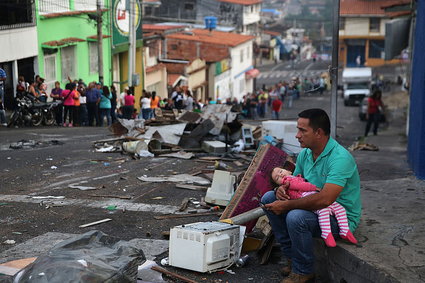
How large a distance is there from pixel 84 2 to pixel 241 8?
138ft

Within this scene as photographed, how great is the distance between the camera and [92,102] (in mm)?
22000

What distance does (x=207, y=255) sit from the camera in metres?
5.81

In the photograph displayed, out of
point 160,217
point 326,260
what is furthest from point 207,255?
point 160,217

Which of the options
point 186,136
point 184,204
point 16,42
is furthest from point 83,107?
point 184,204

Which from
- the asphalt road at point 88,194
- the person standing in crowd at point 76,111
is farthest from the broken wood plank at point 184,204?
the person standing in crowd at point 76,111

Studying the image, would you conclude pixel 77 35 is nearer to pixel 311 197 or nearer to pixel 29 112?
pixel 29 112

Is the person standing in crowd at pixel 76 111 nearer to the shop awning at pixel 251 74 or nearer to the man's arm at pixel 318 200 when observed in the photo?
the man's arm at pixel 318 200

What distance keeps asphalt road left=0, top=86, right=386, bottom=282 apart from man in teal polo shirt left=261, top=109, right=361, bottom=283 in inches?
19.3

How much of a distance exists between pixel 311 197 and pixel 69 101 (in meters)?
17.1

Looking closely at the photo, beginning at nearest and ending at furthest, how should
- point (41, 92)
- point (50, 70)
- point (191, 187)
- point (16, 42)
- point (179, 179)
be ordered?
1. point (191, 187)
2. point (179, 179)
3. point (41, 92)
4. point (16, 42)
5. point (50, 70)

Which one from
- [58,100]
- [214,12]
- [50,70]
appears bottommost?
[58,100]

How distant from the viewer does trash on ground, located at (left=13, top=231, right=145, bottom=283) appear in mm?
4898

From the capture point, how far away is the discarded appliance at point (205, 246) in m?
5.79

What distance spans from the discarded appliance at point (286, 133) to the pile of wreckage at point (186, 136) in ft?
2.13
